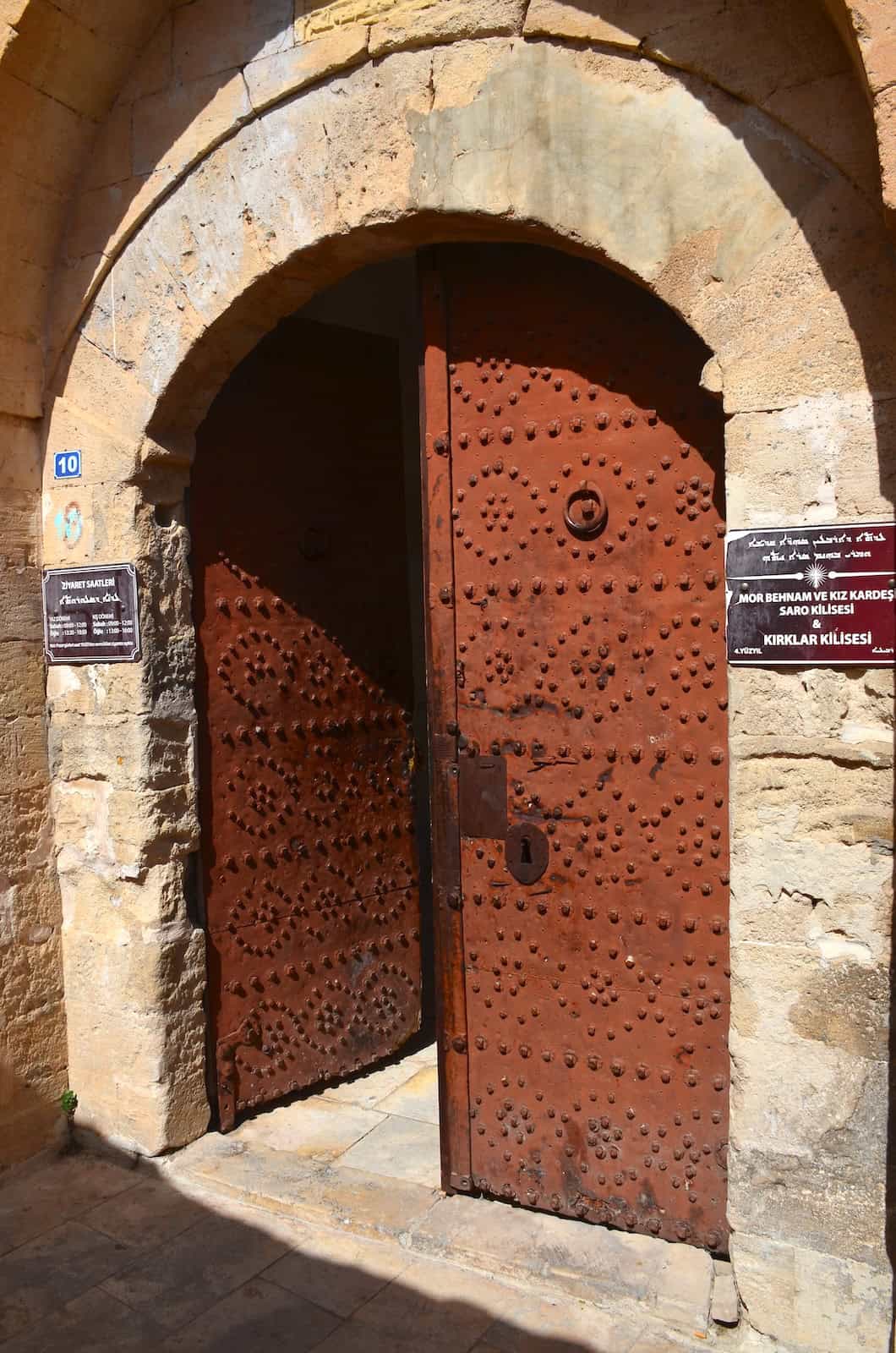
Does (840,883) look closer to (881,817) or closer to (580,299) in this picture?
(881,817)

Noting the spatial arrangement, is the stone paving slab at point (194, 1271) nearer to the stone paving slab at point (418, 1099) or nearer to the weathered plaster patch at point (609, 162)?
the stone paving slab at point (418, 1099)

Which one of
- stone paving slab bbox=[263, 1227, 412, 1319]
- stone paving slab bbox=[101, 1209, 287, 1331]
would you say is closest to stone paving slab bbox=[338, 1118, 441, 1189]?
stone paving slab bbox=[263, 1227, 412, 1319]

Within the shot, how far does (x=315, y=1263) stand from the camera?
3057 millimetres

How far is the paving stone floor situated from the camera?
274 centimetres

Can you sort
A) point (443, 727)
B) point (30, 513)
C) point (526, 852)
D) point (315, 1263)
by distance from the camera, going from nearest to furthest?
1. point (315, 1263)
2. point (526, 852)
3. point (443, 727)
4. point (30, 513)

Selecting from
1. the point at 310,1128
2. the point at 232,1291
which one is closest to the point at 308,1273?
the point at 232,1291

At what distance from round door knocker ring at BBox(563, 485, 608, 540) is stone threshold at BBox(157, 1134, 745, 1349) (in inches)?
80.5

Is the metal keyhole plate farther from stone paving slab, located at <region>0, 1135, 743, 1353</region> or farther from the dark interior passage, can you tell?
the dark interior passage

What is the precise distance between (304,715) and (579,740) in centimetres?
143

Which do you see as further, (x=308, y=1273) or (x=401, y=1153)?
(x=401, y=1153)

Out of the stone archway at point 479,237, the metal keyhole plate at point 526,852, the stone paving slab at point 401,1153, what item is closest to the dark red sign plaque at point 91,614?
the stone archway at point 479,237

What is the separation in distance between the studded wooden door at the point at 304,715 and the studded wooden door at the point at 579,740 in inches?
37.8

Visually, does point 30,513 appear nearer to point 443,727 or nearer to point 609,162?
point 443,727

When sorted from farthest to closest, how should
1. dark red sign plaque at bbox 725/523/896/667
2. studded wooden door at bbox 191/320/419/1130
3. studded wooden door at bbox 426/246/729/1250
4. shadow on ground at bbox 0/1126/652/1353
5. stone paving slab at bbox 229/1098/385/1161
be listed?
studded wooden door at bbox 191/320/419/1130 → stone paving slab at bbox 229/1098/385/1161 → studded wooden door at bbox 426/246/729/1250 → shadow on ground at bbox 0/1126/652/1353 → dark red sign plaque at bbox 725/523/896/667
